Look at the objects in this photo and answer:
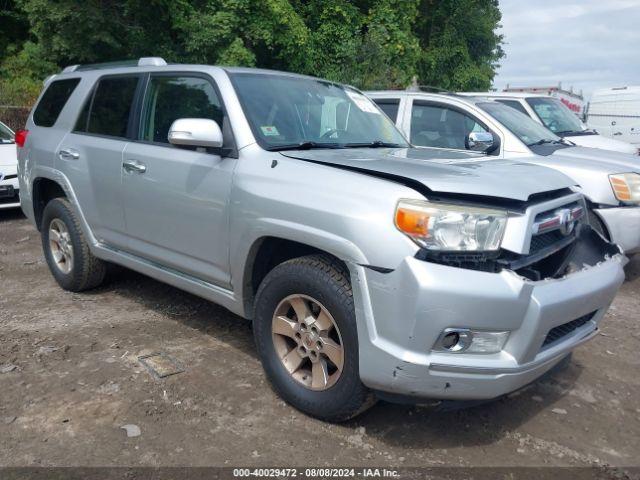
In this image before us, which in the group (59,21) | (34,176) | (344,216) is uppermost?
(59,21)

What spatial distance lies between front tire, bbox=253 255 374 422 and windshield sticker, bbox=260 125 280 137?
2.88ft

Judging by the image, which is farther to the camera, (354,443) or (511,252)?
(354,443)

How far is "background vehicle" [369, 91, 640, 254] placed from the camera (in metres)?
5.61

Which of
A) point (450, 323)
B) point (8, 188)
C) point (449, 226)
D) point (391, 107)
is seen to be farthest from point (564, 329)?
point (8, 188)

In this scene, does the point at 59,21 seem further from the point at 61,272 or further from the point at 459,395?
the point at 459,395

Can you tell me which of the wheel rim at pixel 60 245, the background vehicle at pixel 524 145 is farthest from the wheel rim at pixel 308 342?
the background vehicle at pixel 524 145

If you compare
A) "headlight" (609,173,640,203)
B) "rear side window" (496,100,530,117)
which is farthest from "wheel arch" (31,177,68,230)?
"rear side window" (496,100,530,117)

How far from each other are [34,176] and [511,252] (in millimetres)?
4321

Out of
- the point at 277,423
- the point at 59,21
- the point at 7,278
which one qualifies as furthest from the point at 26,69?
the point at 277,423

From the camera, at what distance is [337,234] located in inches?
112

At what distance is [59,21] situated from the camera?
13391 millimetres

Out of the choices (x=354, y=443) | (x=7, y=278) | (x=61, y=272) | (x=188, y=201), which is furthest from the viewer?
(x=7, y=278)

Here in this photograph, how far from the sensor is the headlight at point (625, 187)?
565 cm

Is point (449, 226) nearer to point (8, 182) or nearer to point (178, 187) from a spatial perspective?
point (178, 187)
